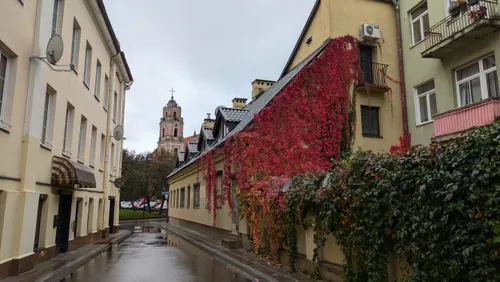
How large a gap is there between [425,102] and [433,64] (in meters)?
1.69

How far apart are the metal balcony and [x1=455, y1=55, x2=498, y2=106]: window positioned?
128 inches

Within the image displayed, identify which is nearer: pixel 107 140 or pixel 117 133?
pixel 107 140

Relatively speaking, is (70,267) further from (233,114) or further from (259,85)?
(259,85)

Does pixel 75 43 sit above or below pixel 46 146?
above

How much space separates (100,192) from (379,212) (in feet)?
49.6

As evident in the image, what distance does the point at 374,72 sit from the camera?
56.4ft

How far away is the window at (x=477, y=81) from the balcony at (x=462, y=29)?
0.90 meters

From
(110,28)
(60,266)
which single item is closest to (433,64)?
(110,28)

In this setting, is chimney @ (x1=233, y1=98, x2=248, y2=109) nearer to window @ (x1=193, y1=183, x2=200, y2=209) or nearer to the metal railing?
window @ (x1=193, y1=183, x2=200, y2=209)

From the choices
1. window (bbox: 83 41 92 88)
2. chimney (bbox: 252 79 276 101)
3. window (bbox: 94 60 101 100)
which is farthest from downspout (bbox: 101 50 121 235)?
chimney (bbox: 252 79 276 101)

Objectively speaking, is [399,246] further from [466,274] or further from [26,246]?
[26,246]

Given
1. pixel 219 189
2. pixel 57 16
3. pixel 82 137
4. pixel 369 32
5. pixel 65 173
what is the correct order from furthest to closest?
pixel 369 32, pixel 219 189, pixel 82 137, pixel 57 16, pixel 65 173

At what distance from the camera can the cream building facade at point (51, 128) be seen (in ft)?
27.4

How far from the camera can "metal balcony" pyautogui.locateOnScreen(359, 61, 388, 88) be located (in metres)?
17.0
